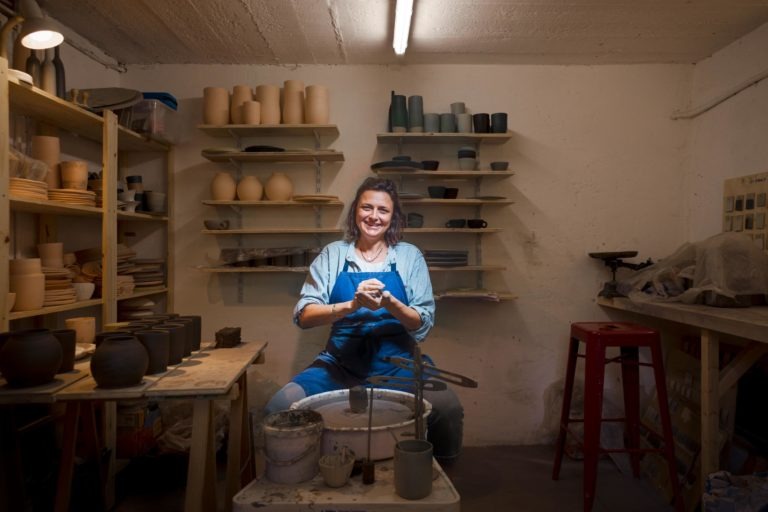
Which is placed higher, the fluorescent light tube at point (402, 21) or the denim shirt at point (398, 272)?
the fluorescent light tube at point (402, 21)

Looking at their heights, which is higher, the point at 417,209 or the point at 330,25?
the point at 330,25

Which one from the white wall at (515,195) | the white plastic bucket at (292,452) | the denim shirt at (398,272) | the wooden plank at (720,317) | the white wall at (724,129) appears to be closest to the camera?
the white plastic bucket at (292,452)

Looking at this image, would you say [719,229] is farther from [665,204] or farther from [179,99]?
A: [179,99]

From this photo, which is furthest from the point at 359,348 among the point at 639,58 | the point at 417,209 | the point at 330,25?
the point at 639,58

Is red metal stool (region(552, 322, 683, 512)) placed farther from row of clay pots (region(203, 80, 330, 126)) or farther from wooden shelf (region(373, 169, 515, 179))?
row of clay pots (region(203, 80, 330, 126))

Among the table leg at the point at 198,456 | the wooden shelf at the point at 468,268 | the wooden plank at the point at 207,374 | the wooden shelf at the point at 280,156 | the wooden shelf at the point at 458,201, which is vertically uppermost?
the wooden shelf at the point at 280,156

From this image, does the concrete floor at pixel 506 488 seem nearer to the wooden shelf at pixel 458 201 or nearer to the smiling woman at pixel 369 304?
the smiling woman at pixel 369 304

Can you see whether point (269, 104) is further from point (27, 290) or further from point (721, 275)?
point (721, 275)

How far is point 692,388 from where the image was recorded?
293 centimetres

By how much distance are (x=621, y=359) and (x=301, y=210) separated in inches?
89.8

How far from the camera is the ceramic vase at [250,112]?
10.7ft

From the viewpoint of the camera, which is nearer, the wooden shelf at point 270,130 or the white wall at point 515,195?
the wooden shelf at point 270,130

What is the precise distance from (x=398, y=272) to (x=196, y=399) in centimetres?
133

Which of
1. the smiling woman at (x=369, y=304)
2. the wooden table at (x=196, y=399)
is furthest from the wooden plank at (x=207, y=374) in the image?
the smiling woman at (x=369, y=304)
